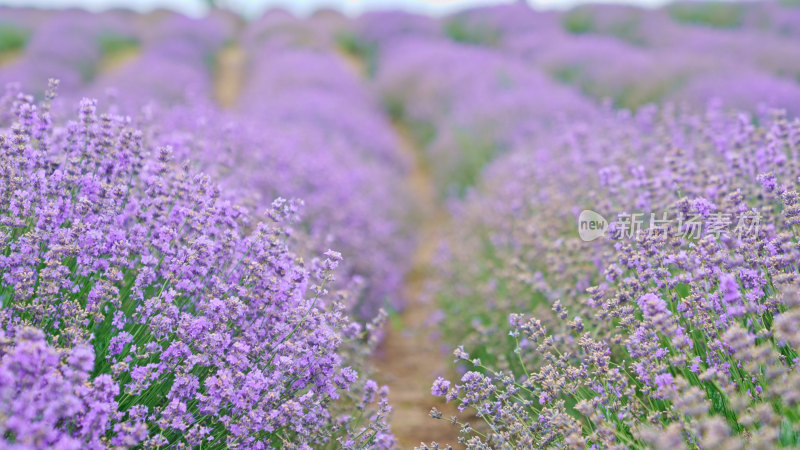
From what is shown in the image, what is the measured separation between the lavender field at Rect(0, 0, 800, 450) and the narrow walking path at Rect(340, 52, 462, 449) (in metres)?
0.02

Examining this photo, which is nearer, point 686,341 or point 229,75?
point 686,341

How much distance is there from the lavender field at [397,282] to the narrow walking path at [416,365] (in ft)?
0.08

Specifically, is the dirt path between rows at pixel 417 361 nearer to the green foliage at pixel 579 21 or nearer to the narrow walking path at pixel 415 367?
the narrow walking path at pixel 415 367

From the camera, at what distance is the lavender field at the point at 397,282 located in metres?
1.86

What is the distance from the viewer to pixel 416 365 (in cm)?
455

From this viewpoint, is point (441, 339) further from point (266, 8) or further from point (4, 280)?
point (266, 8)

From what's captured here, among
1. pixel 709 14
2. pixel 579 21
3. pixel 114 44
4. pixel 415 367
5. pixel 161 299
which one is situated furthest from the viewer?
pixel 579 21

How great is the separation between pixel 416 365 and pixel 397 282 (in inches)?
47.0

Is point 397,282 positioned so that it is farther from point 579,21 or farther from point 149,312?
point 579,21

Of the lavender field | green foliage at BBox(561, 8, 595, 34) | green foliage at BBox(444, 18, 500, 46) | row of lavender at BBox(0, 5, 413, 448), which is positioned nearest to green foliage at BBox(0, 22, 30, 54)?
the lavender field

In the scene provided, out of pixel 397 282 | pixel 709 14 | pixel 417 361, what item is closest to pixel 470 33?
pixel 709 14

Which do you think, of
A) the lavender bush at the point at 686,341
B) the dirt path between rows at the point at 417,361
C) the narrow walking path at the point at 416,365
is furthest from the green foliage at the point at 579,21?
the lavender bush at the point at 686,341

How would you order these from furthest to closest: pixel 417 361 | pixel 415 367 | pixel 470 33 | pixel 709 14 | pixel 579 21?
pixel 470 33
pixel 579 21
pixel 709 14
pixel 417 361
pixel 415 367

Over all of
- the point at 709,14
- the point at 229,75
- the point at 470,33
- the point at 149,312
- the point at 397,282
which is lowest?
the point at 149,312
